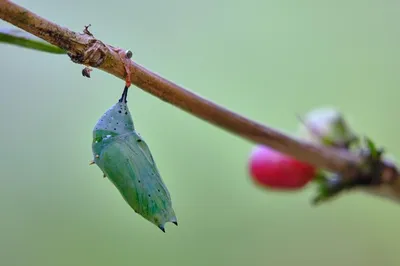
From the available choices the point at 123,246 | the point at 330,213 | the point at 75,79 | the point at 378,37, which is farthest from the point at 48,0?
the point at 330,213

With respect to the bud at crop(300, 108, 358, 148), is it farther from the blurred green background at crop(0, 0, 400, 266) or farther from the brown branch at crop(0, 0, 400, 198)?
the blurred green background at crop(0, 0, 400, 266)

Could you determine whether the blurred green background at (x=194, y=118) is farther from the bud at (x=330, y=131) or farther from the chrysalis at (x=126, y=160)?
the chrysalis at (x=126, y=160)

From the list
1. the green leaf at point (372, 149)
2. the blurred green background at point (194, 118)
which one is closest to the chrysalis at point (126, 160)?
the green leaf at point (372, 149)

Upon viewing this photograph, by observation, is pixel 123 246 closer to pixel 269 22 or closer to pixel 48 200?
pixel 48 200

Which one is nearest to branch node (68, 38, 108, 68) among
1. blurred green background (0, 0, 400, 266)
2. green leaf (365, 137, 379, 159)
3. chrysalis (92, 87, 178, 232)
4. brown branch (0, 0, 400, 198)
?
brown branch (0, 0, 400, 198)

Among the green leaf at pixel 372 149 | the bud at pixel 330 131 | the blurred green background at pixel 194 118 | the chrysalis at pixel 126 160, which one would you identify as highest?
the blurred green background at pixel 194 118

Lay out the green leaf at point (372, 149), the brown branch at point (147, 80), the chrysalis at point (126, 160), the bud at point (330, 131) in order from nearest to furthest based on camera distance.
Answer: the brown branch at point (147, 80), the chrysalis at point (126, 160), the green leaf at point (372, 149), the bud at point (330, 131)
